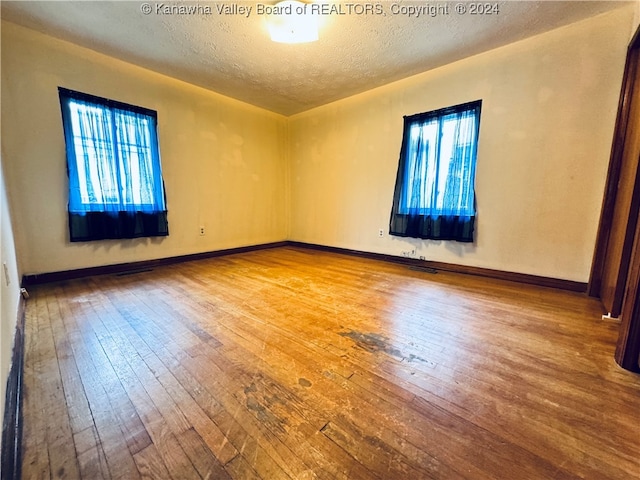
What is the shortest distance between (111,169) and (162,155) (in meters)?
0.65

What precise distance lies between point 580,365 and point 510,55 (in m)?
3.10

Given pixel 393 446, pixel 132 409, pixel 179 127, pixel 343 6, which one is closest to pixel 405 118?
pixel 343 6

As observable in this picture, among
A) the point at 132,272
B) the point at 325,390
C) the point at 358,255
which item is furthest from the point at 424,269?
the point at 132,272

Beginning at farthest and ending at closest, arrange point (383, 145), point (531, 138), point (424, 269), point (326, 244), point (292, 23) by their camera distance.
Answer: point (326, 244) → point (383, 145) → point (424, 269) → point (531, 138) → point (292, 23)

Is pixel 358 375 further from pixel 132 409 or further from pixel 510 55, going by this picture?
pixel 510 55

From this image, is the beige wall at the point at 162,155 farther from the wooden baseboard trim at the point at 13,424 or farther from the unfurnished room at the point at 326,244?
the wooden baseboard trim at the point at 13,424

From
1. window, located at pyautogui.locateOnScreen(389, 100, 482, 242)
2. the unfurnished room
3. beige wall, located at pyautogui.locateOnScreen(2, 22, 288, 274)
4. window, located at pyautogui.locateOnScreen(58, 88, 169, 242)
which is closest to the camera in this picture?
the unfurnished room

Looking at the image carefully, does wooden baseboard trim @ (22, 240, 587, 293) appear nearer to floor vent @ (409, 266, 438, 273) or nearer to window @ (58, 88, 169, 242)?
floor vent @ (409, 266, 438, 273)

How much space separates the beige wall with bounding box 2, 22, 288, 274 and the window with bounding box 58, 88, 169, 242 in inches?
4.4

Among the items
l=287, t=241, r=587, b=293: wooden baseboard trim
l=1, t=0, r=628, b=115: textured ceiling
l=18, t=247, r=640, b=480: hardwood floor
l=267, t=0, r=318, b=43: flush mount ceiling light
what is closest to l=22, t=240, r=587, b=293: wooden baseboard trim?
l=287, t=241, r=587, b=293: wooden baseboard trim

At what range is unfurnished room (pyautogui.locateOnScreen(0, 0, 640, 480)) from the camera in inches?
41.6

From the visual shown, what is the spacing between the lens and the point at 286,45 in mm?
2834

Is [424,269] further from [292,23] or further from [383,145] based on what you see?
[292,23]

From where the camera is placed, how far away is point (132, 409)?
1167mm
